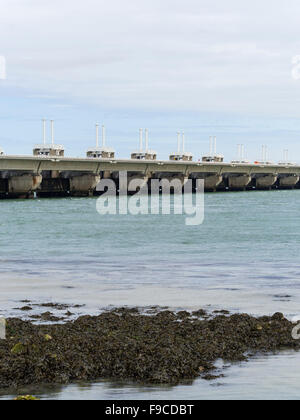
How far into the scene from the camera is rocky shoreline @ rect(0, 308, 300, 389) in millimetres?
13328

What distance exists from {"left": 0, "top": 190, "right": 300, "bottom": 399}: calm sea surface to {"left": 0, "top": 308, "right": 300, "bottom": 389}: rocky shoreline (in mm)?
503

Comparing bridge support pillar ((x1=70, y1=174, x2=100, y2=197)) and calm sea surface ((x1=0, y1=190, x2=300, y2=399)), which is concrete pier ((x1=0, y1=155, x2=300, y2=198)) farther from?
calm sea surface ((x1=0, y1=190, x2=300, y2=399))

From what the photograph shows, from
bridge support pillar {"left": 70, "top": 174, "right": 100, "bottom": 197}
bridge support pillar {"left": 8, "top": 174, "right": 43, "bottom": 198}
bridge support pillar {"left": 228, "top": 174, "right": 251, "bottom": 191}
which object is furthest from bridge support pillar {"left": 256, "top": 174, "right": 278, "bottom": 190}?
bridge support pillar {"left": 8, "top": 174, "right": 43, "bottom": 198}

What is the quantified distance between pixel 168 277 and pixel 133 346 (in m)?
13.5

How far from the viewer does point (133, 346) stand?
14.6m

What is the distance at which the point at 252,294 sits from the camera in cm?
2348

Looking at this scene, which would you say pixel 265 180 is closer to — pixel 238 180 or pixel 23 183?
pixel 238 180

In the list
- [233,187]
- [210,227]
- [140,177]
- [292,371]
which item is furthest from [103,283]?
[233,187]

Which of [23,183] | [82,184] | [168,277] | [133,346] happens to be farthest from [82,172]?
[133,346]

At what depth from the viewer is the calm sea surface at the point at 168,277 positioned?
12.7 m

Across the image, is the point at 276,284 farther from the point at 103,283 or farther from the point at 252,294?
the point at 103,283

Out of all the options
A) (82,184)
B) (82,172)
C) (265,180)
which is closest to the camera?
(82,172)
